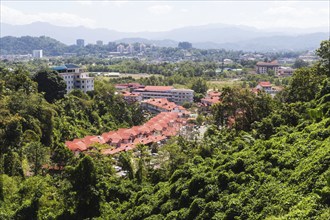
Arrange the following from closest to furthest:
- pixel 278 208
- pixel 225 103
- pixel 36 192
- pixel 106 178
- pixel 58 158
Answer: pixel 278 208 < pixel 36 192 < pixel 106 178 < pixel 58 158 < pixel 225 103

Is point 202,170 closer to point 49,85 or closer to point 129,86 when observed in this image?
point 49,85

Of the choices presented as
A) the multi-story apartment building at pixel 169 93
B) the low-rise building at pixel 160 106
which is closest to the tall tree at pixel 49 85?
the low-rise building at pixel 160 106

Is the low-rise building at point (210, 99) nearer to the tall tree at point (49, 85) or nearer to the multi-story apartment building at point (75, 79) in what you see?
the multi-story apartment building at point (75, 79)

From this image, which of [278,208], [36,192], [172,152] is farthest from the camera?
[172,152]

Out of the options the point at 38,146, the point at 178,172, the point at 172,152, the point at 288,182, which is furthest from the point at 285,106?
the point at 38,146

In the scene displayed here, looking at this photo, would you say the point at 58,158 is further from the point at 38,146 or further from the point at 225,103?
the point at 225,103

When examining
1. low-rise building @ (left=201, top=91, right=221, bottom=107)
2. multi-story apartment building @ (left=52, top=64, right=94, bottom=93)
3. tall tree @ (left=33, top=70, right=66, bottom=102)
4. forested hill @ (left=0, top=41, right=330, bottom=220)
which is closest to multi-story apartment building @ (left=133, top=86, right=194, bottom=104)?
low-rise building @ (left=201, top=91, right=221, bottom=107)

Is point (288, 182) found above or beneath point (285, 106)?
beneath
